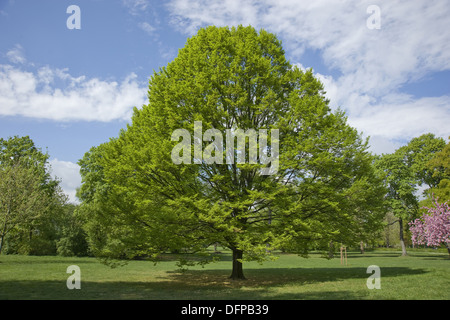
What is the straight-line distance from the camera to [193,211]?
528 inches

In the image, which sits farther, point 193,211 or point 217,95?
point 217,95

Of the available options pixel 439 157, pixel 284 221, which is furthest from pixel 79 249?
pixel 439 157

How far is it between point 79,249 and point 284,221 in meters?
33.9

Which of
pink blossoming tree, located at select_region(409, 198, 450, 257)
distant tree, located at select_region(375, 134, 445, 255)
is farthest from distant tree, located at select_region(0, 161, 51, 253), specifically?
distant tree, located at select_region(375, 134, 445, 255)

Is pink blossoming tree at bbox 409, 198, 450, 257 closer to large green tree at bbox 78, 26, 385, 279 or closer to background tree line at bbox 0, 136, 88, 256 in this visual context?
large green tree at bbox 78, 26, 385, 279

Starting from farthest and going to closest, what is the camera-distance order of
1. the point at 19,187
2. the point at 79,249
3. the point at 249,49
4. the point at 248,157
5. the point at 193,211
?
the point at 79,249
the point at 19,187
the point at 249,49
the point at 248,157
the point at 193,211

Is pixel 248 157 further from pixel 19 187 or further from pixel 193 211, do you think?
pixel 19 187

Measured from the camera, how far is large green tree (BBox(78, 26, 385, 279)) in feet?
45.3

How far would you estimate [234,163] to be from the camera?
15.6 m

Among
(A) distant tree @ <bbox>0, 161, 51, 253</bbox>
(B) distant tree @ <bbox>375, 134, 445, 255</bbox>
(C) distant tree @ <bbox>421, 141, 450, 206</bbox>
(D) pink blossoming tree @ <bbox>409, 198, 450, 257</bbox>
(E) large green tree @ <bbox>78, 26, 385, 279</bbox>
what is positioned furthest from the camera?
(B) distant tree @ <bbox>375, 134, 445, 255</bbox>

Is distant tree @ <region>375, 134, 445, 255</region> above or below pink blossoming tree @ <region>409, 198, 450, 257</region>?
above

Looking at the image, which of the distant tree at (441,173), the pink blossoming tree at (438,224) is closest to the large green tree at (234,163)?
the pink blossoming tree at (438,224)

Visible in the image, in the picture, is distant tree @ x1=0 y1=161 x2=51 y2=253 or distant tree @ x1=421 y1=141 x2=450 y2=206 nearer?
distant tree @ x1=0 y1=161 x2=51 y2=253
